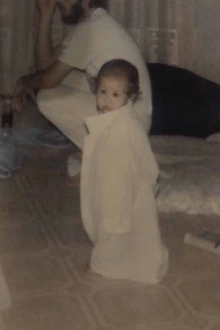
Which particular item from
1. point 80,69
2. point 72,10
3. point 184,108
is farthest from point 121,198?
point 184,108

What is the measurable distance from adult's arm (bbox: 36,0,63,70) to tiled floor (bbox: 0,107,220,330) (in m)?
0.75

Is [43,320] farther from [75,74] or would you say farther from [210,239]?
[75,74]

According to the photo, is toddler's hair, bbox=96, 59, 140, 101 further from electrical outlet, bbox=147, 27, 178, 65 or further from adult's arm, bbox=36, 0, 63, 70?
electrical outlet, bbox=147, 27, 178, 65

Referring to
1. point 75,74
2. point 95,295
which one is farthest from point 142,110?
point 95,295

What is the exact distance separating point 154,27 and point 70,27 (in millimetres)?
406

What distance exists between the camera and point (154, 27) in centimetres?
374

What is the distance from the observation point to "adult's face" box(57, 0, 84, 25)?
3.08 metres

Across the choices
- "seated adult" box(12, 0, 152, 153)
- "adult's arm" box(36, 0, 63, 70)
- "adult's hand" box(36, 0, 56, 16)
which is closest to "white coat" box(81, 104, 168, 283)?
"seated adult" box(12, 0, 152, 153)

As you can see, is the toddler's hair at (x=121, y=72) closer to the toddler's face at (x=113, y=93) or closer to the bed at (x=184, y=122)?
the toddler's face at (x=113, y=93)

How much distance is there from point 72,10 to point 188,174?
31.3 inches

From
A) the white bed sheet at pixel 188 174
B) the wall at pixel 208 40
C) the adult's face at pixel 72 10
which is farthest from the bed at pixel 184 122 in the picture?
the adult's face at pixel 72 10

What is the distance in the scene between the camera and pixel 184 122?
362cm

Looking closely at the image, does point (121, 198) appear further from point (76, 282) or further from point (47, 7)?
point (47, 7)

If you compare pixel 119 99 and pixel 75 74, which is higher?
pixel 119 99
